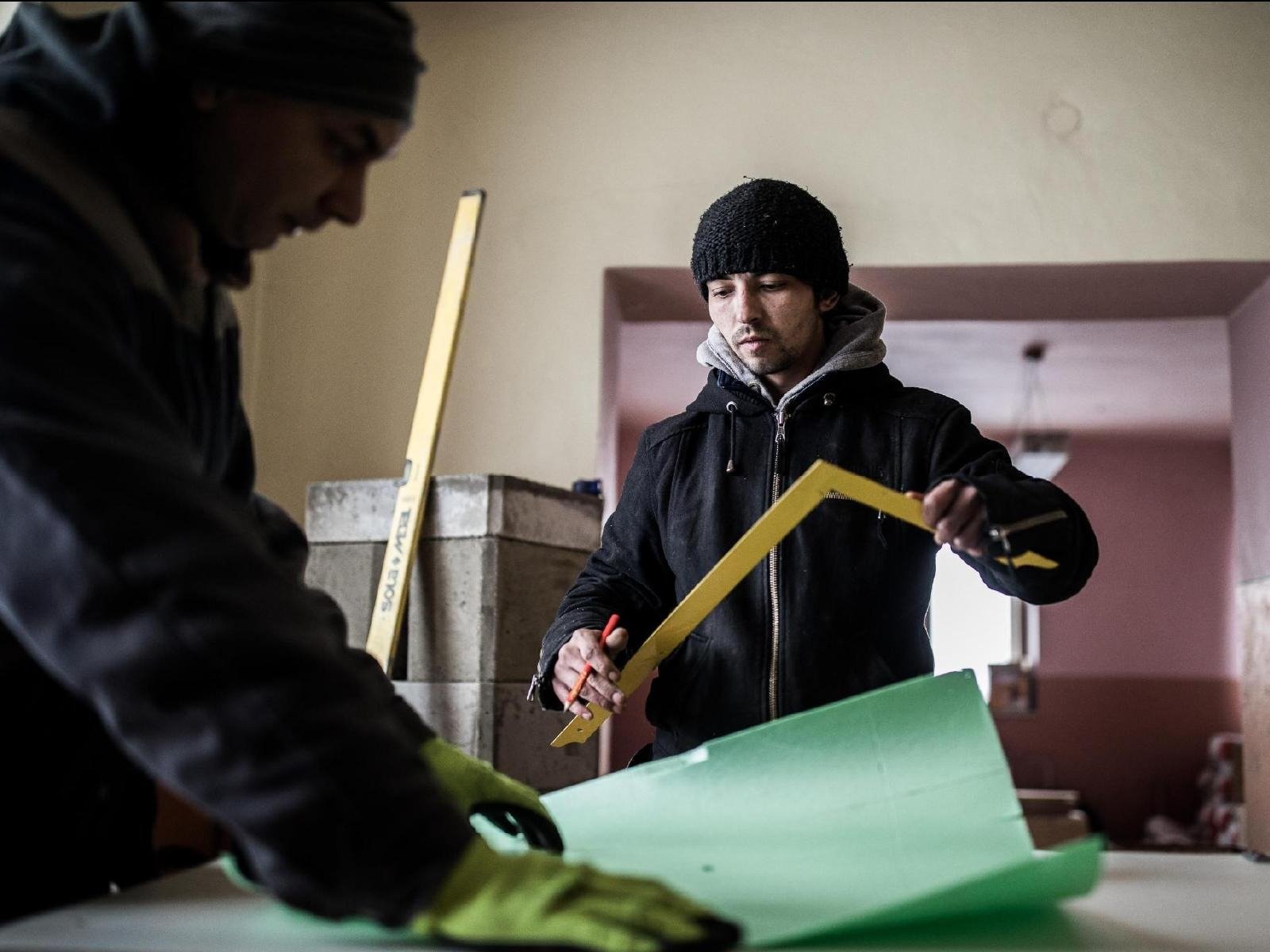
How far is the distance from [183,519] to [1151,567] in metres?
8.80

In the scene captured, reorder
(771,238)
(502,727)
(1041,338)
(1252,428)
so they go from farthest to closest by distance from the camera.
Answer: (1041,338) → (1252,428) → (502,727) → (771,238)

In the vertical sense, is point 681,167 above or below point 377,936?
above

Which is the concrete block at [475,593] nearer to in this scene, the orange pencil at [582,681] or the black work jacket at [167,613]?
the orange pencil at [582,681]

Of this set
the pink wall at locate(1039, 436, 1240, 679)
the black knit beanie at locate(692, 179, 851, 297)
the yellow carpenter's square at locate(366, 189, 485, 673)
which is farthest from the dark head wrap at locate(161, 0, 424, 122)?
the pink wall at locate(1039, 436, 1240, 679)

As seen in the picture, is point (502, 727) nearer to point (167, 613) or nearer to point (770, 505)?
point (770, 505)

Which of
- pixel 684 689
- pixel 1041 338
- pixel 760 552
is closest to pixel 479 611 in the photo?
pixel 684 689

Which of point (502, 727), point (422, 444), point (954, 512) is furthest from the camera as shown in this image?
point (422, 444)

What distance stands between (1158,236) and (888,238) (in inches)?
27.8

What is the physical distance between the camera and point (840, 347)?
160 cm

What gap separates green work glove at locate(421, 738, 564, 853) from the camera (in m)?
0.95

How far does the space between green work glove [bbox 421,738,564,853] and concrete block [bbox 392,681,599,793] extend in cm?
173

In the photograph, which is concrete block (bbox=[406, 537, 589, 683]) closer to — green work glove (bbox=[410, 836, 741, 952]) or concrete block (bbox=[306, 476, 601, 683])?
concrete block (bbox=[306, 476, 601, 683])

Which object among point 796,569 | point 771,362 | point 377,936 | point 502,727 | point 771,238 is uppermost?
point 771,238

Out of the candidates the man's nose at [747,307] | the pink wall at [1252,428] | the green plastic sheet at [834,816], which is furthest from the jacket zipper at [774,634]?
the pink wall at [1252,428]
